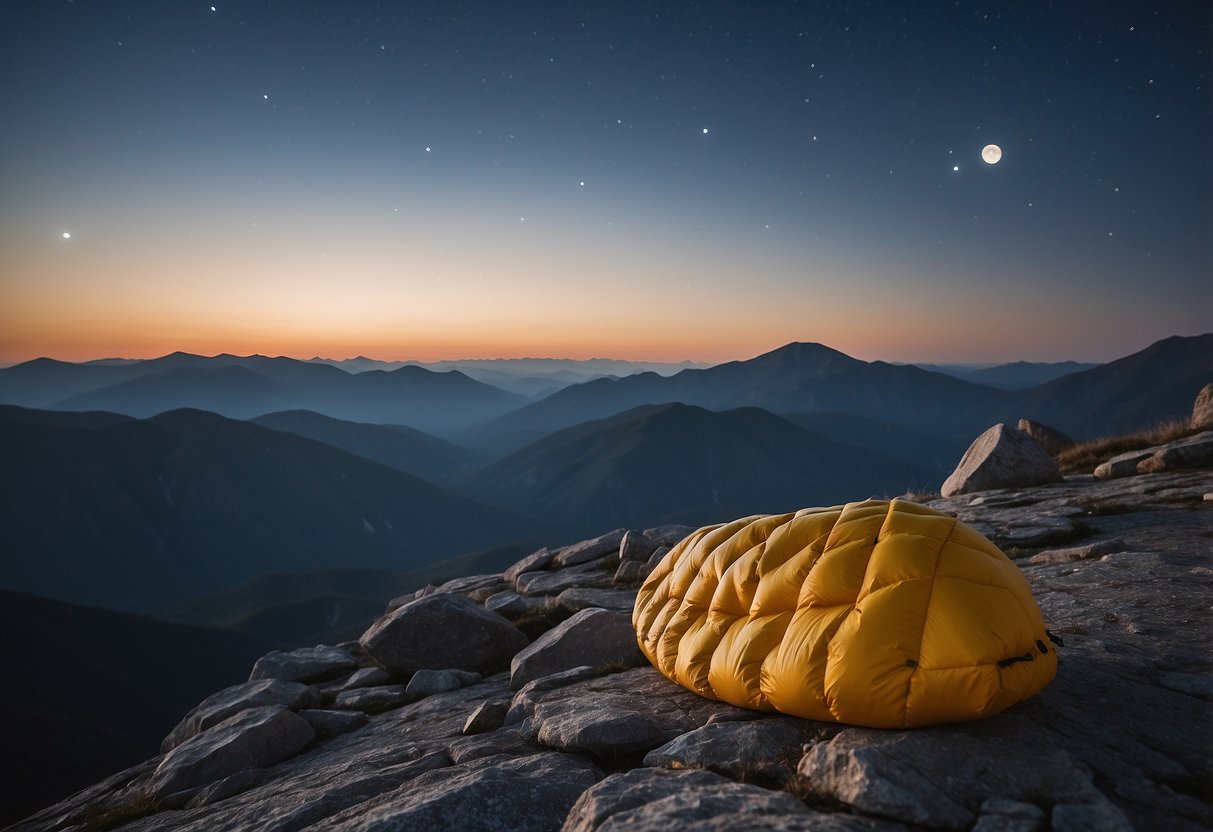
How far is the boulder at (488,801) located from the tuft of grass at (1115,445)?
22889 millimetres

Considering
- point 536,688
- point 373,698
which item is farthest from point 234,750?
point 536,688

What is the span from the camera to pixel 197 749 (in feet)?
31.9

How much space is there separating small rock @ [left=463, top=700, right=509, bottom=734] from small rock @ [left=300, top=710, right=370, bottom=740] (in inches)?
134

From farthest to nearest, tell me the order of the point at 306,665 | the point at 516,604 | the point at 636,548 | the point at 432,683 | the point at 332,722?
the point at 636,548 < the point at 516,604 < the point at 306,665 < the point at 432,683 < the point at 332,722

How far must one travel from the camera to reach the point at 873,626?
5480 millimetres

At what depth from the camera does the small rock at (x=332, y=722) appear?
10273 millimetres

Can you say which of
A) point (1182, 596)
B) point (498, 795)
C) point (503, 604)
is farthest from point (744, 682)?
point (503, 604)

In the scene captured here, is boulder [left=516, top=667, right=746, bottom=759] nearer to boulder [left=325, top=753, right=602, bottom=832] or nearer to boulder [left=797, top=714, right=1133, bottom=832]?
boulder [left=325, top=753, right=602, bottom=832]

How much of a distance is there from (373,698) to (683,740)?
28.5ft

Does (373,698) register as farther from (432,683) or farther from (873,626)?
(873,626)

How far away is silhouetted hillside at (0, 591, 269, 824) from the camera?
9588cm

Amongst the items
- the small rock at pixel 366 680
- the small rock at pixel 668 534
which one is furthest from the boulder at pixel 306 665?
the small rock at pixel 668 534

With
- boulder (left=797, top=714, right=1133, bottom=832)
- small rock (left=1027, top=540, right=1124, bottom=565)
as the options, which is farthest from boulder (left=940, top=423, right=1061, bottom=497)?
boulder (left=797, top=714, right=1133, bottom=832)

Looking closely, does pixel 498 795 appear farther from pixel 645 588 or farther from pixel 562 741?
pixel 645 588
